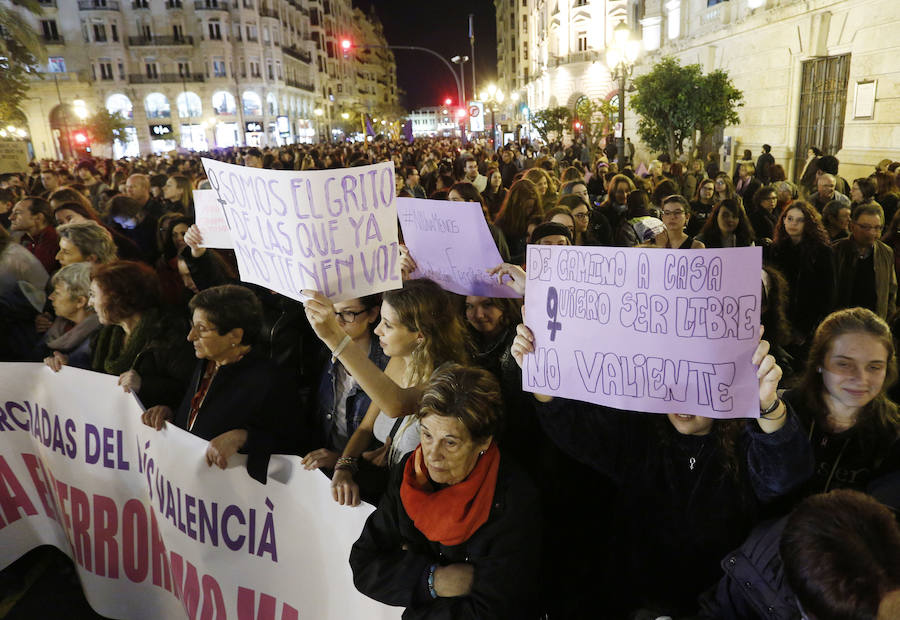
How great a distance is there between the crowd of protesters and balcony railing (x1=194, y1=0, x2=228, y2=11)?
69.7 m

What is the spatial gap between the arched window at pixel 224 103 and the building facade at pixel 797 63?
50.1 metres

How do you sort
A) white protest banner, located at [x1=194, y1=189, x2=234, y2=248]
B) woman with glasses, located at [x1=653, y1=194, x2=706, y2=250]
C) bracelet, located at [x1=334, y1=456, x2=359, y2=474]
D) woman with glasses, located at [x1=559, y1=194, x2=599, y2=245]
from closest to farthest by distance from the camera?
bracelet, located at [x1=334, y1=456, x2=359, y2=474] → white protest banner, located at [x1=194, y1=189, x2=234, y2=248] → woman with glasses, located at [x1=653, y1=194, x2=706, y2=250] → woman with glasses, located at [x1=559, y1=194, x2=599, y2=245]

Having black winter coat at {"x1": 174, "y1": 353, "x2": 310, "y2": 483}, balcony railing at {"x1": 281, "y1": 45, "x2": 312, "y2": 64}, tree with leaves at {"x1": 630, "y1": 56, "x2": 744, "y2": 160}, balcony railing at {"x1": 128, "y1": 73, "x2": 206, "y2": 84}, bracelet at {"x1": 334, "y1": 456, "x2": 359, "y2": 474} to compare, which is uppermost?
balcony railing at {"x1": 281, "y1": 45, "x2": 312, "y2": 64}

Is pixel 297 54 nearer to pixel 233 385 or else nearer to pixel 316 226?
pixel 233 385

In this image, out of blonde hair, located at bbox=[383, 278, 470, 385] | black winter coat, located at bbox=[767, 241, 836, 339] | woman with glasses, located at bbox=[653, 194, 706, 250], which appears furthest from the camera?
woman with glasses, located at bbox=[653, 194, 706, 250]

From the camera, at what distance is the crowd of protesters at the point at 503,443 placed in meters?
1.92

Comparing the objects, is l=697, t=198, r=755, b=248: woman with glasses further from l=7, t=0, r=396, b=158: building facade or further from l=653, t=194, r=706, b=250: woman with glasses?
l=7, t=0, r=396, b=158: building facade

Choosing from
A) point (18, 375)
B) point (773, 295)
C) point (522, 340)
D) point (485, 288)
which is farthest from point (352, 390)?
point (773, 295)

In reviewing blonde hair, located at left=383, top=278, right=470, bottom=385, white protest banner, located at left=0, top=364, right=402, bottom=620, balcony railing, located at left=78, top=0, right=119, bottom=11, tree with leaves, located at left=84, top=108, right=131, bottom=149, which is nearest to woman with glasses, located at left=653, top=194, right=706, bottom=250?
blonde hair, located at left=383, top=278, right=470, bottom=385

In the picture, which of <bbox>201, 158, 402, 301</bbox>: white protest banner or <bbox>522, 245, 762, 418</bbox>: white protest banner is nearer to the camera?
<bbox>522, 245, 762, 418</bbox>: white protest banner

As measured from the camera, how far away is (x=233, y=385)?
2990 millimetres

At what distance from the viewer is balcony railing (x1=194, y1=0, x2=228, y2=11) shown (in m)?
63.4

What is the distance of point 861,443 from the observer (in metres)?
2.20

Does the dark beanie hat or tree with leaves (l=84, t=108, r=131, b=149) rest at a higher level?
tree with leaves (l=84, t=108, r=131, b=149)
